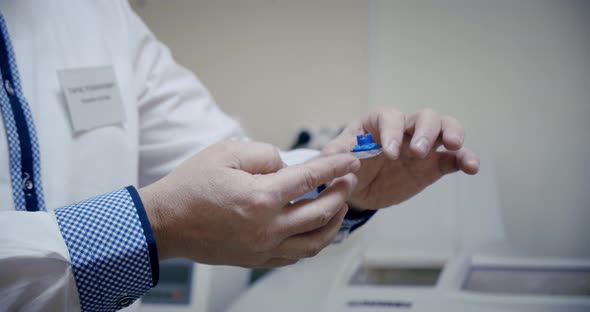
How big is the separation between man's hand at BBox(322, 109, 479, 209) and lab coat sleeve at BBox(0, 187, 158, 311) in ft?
1.16

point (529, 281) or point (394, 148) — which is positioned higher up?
point (394, 148)

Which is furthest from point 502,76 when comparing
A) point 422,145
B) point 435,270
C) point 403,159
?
point 422,145

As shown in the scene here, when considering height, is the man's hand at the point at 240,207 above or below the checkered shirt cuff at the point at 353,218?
above

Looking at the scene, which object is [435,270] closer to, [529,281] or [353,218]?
[529,281]

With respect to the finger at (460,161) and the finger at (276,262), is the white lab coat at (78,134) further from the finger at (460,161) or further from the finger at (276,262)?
the finger at (460,161)

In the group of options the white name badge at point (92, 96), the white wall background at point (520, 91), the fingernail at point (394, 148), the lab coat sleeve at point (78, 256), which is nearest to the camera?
the lab coat sleeve at point (78, 256)

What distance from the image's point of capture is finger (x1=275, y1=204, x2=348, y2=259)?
0.52 meters

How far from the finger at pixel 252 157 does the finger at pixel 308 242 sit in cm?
9

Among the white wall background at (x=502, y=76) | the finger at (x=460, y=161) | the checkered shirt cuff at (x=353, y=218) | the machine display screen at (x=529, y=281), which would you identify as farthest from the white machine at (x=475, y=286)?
the white wall background at (x=502, y=76)

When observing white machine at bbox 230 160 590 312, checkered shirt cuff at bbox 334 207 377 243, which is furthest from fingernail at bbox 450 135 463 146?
white machine at bbox 230 160 590 312

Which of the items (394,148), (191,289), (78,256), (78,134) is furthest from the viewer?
(191,289)

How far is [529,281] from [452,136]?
1.41ft

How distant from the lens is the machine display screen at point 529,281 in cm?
79

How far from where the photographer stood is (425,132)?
1.96 ft
